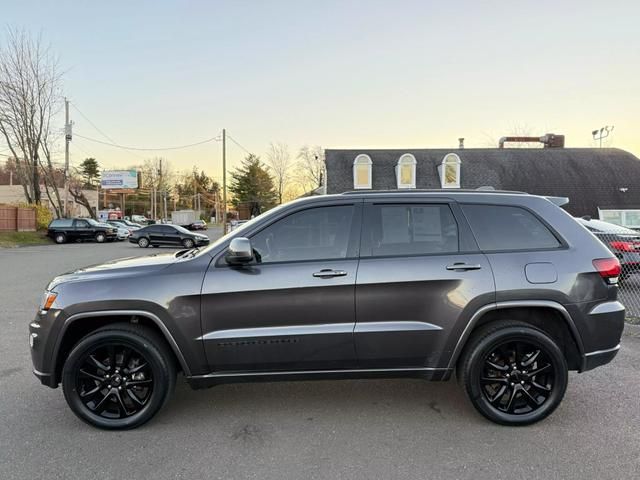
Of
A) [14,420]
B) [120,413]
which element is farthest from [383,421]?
[14,420]

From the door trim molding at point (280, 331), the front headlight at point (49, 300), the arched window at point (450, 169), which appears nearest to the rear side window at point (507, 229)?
the door trim molding at point (280, 331)

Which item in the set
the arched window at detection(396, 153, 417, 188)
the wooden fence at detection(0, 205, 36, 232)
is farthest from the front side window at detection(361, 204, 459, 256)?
the wooden fence at detection(0, 205, 36, 232)

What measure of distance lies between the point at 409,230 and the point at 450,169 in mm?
25176

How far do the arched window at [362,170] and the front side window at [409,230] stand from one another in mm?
23738

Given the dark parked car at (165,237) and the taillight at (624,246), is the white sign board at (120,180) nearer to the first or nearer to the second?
the dark parked car at (165,237)

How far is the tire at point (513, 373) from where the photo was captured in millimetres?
3176

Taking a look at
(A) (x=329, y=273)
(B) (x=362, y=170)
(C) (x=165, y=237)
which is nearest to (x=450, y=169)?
(B) (x=362, y=170)

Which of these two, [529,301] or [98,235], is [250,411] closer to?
[529,301]

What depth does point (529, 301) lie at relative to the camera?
124 inches

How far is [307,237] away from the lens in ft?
10.9

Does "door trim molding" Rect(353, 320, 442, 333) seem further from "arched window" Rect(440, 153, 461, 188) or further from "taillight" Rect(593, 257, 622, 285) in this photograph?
"arched window" Rect(440, 153, 461, 188)

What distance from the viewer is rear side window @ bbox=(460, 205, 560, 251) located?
3.28 metres

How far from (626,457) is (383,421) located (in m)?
1.65

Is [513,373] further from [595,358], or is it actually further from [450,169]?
[450,169]
